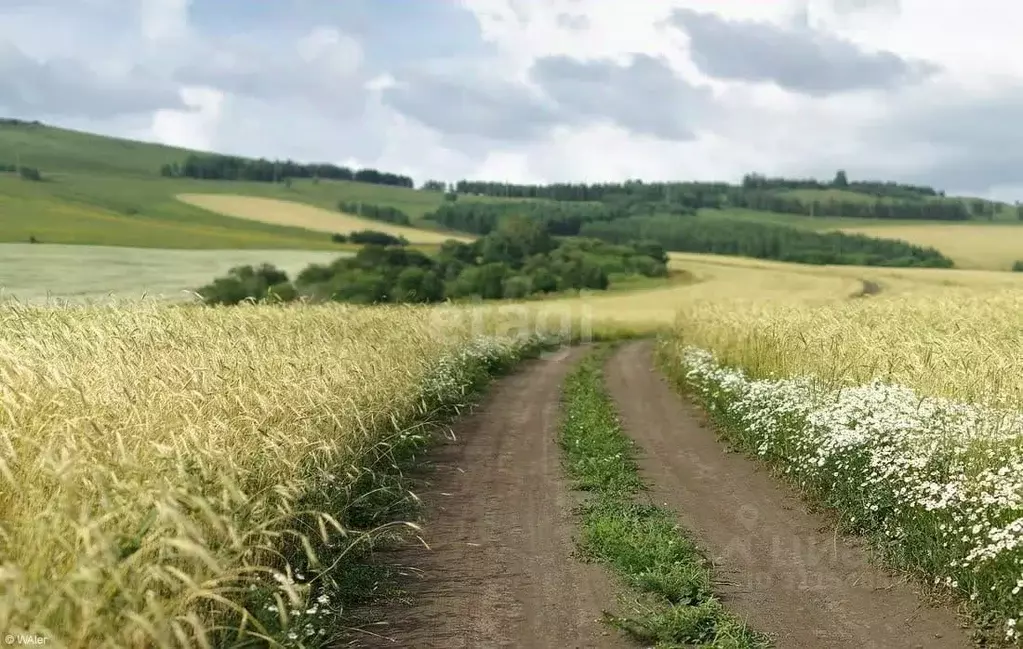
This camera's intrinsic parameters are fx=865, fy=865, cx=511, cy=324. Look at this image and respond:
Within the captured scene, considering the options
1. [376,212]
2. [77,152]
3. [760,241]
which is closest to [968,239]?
[760,241]

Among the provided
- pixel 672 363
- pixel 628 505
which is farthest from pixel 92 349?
pixel 672 363

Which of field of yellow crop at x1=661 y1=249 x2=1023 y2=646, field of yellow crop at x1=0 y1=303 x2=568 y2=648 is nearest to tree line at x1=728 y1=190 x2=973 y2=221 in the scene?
field of yellow crop at x1=661 y1=249 x2=1023 y2=646

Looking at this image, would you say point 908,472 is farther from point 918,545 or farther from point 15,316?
point 15,316

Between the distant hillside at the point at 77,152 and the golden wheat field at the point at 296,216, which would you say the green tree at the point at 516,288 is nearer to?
the golden wheat field at the point at 296,216

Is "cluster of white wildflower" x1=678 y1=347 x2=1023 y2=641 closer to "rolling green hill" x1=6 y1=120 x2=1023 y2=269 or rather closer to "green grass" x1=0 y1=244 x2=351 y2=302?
"green grass" x1=0 y1=244 x2=351 y2=302

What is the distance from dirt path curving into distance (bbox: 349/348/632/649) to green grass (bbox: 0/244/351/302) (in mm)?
Result: 24828

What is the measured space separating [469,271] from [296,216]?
29146mm

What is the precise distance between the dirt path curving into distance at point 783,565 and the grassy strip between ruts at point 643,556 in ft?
0.81

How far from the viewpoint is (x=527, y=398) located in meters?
18.5

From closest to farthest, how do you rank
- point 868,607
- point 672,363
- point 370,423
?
1. point 868,607
2. point 370,423
3. point 672,363

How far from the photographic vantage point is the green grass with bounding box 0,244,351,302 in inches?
1509

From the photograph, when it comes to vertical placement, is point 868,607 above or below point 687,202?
below

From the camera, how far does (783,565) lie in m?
7.50

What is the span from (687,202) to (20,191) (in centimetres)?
8364
